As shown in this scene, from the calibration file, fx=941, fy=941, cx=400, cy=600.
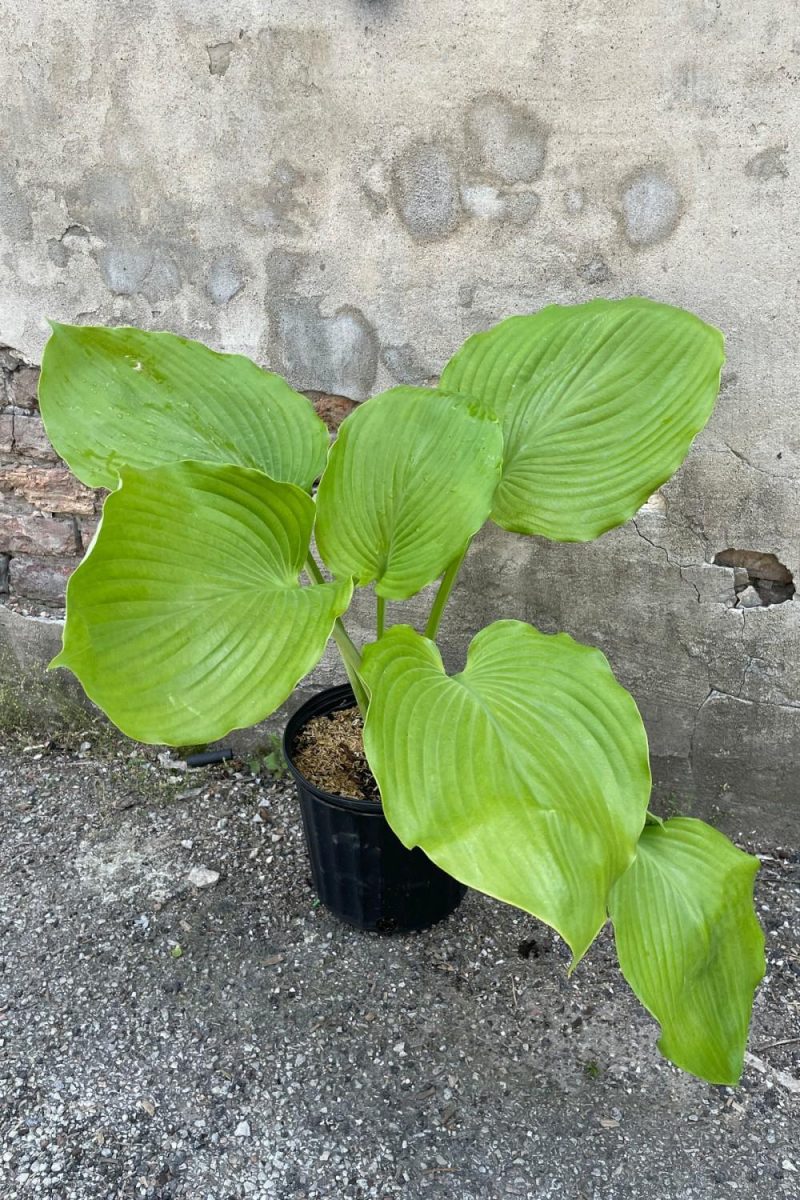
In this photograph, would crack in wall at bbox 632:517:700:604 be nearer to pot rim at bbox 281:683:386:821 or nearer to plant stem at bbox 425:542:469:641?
plant stem at bbox 425:542:469:641

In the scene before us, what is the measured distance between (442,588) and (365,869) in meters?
0.49

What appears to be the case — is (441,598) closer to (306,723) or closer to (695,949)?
(306,723)

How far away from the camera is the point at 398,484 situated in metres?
1.35

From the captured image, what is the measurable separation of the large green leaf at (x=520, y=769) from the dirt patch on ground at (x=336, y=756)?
41 centimetres

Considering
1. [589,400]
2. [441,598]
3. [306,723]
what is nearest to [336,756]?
[306,723]

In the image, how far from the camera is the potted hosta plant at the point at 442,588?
3.44ft

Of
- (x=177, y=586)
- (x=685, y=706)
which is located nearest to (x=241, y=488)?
(x=177, y=586)

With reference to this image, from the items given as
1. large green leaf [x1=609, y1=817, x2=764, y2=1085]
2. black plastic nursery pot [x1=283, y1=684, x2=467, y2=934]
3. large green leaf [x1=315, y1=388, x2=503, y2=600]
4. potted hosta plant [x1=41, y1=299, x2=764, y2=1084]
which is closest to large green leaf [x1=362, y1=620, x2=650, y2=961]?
potted hosta plant [x1=41, y1=299, x2=764, y2=1084]

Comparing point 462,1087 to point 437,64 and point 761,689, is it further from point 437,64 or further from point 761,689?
point 437,64

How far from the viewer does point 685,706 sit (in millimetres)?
1819

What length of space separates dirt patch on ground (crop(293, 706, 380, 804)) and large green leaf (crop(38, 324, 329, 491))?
48 centimetres

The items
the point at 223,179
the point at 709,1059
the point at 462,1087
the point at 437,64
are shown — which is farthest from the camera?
the point at 223,179

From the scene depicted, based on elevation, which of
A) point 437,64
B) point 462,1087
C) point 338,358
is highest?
point 437,64

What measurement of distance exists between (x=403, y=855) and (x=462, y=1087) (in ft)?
1.16
